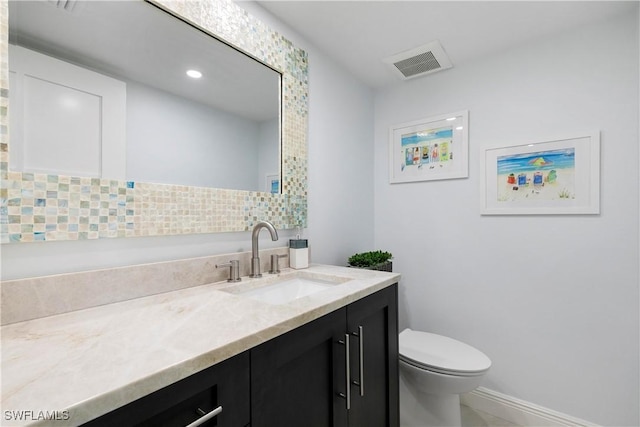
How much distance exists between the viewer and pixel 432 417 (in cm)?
168

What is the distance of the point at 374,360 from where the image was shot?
132cm

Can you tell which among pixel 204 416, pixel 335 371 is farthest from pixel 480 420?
pixel 204 416

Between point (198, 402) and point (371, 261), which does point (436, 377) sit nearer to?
point (371, 261)

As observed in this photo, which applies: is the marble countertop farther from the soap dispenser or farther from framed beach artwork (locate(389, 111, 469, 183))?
framed beach artwork (locate(389, 111, 469, 183))

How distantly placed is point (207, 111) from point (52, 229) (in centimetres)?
73

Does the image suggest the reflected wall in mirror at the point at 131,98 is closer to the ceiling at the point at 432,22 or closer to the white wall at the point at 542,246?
the ceiling at the point at 432,22

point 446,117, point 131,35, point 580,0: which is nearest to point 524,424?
point 446,117

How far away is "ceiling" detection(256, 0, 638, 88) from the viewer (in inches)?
61.7

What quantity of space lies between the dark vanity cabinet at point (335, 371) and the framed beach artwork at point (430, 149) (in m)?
1.08

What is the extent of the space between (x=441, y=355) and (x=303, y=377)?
1057 mm

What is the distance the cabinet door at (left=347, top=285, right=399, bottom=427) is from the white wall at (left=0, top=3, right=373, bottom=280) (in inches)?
24.4

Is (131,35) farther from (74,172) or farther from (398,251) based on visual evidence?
(398,251)

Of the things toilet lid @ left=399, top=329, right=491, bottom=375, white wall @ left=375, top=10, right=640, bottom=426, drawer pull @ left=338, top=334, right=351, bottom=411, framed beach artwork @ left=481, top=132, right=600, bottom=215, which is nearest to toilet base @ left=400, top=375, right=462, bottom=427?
toilet lid @ left=399, top=329, right=491, bottom=375

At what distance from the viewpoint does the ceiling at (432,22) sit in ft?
5.15
